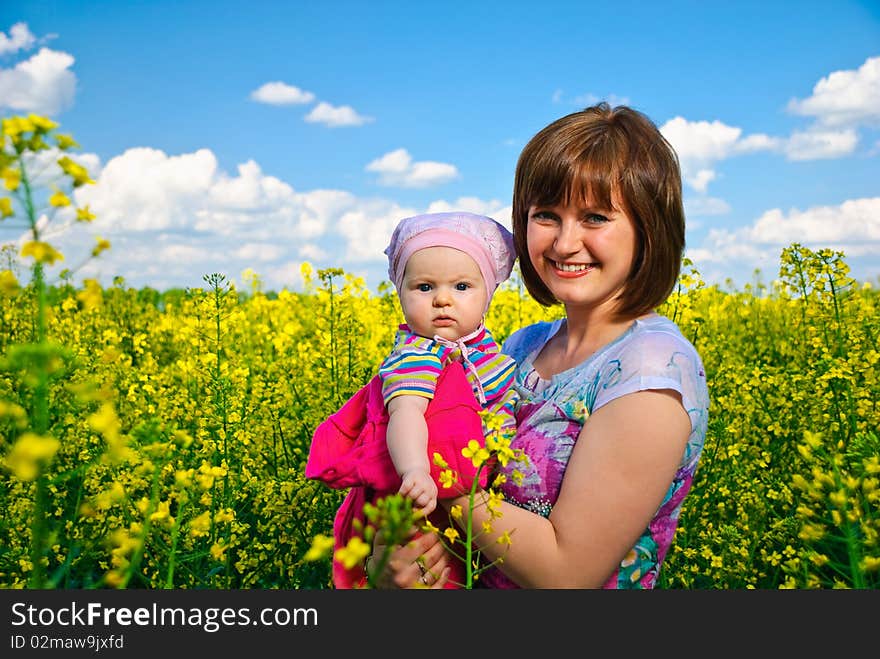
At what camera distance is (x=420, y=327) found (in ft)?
7.57

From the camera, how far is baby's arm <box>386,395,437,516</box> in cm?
183

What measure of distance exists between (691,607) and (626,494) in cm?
31

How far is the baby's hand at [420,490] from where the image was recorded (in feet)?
5.97

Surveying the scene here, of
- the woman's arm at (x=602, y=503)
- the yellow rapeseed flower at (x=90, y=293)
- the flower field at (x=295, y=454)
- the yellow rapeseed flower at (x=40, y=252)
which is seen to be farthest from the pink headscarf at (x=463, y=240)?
the yellow rapeseed flower at (x=40, y=252)

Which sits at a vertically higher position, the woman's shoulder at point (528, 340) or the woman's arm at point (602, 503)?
the woman's shoulder at point (528, 340)

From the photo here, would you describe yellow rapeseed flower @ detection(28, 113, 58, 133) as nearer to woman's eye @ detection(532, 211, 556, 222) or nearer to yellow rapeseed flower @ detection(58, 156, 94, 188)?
yellow rapeseed flower @ detection(58, 156, 94, 188)

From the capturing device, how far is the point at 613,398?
1.97 m

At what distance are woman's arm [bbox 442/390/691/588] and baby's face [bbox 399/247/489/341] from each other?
522mm

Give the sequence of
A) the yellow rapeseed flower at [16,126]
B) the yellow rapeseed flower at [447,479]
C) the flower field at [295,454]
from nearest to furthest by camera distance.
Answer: the yellow rapeseed flower at [16,126], the yellow rapeseed flower at [447,479], the flower field at [295,454]

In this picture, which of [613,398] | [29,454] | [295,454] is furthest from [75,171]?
[295,454]

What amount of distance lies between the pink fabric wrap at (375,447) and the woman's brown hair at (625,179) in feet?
1.79

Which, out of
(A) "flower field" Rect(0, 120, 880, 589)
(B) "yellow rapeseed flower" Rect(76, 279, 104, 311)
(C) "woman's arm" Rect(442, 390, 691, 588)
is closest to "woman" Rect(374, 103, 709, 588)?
(C) "woman's arm" Rect(442, 390, 691, 588)

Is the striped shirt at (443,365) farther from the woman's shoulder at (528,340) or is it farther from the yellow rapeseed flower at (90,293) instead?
the yellow rapeseed flower at (90,293)

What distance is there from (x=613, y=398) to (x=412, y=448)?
50 centimetres
